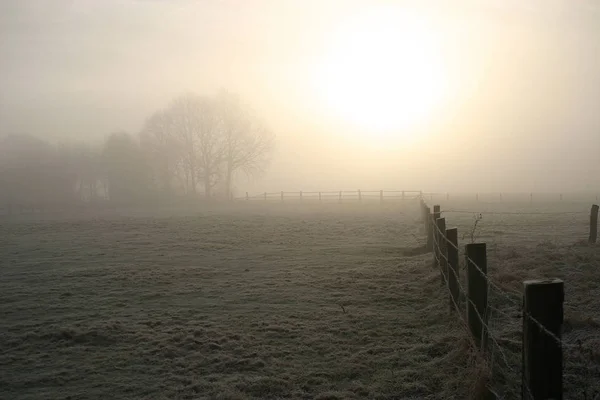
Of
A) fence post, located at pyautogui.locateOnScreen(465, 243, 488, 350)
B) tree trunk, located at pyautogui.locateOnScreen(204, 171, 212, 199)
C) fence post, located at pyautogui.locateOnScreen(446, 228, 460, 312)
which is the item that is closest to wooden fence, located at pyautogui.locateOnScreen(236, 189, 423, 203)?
tree trunk, located at pyautogui.locateOnScreen(204, 171, 212, 199)

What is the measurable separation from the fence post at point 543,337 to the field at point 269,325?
2.91 ft

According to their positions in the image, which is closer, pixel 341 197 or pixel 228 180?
pixel 341 197

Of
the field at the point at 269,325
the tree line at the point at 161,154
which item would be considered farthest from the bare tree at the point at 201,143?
the field at the point at 269,325

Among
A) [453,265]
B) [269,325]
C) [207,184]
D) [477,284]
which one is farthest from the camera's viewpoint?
[207,184]

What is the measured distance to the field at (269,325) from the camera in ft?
19.6

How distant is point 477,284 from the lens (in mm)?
5777

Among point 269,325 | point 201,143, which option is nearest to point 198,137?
point 201,143

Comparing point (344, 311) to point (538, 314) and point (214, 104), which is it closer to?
point (538, 314)

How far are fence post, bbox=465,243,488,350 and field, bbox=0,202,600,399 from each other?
0.28m

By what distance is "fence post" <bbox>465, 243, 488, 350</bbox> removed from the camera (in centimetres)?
564

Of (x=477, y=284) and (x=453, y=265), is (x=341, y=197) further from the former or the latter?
(x=477, y=284)

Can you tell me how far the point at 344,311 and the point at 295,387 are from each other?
10.6 ft

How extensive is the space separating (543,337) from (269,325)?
5588 millimetres

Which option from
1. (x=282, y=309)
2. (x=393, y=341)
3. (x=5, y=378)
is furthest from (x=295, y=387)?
(x=5, y=378)
